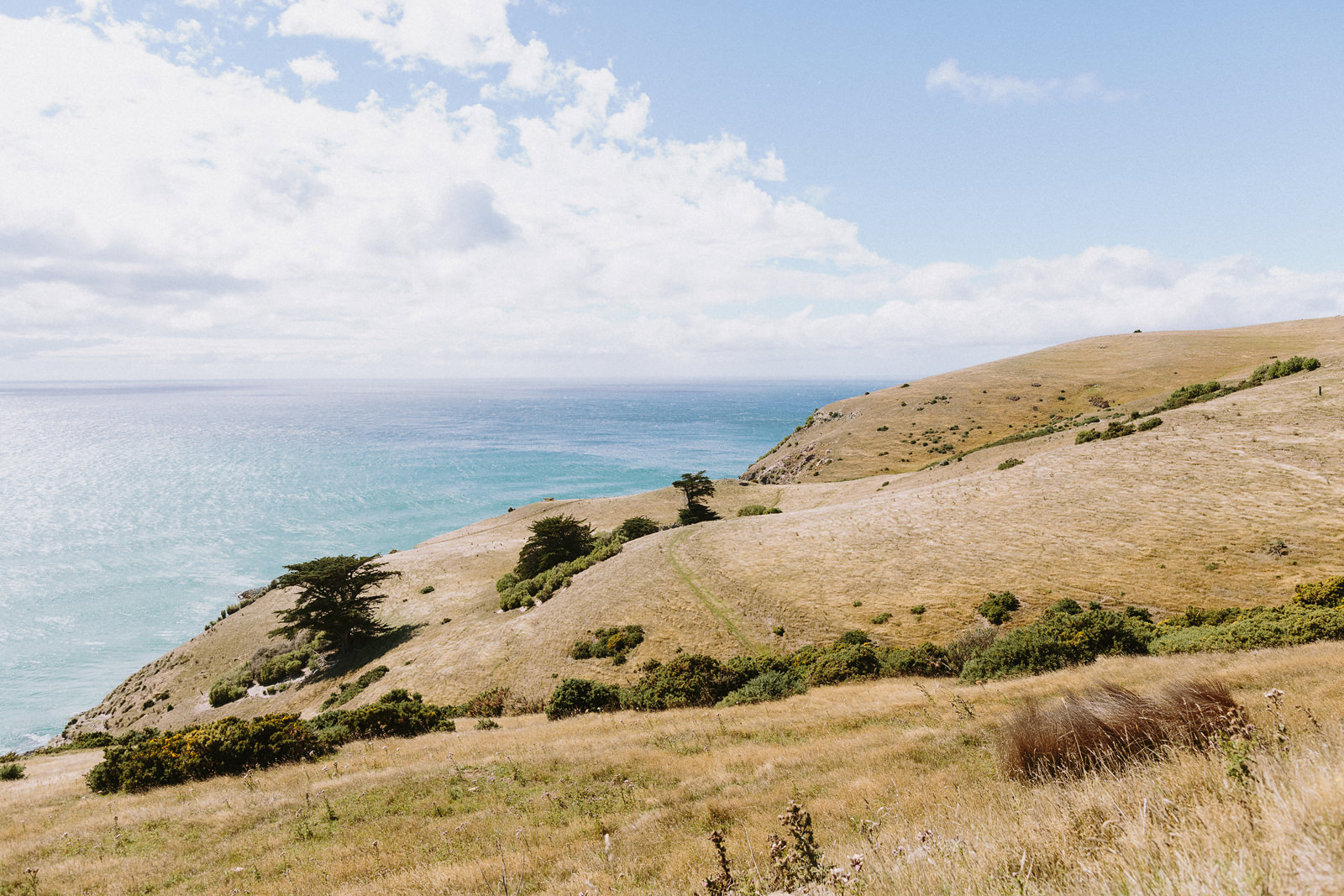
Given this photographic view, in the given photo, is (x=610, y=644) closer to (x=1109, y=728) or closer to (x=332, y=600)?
(x=1109, y=728)

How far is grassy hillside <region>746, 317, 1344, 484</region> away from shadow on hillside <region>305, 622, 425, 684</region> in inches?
2248

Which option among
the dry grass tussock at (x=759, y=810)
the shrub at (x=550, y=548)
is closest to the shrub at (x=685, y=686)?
the dry grass tussock at (x=759, y=810)

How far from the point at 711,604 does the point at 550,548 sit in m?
24.0

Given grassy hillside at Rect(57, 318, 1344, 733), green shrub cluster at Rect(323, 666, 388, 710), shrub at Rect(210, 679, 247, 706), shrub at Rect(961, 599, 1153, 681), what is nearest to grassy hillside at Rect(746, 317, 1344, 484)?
grassy hillside at Rect(57, 318, 1344, 733)

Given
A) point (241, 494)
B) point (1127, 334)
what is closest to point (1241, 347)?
point (1127, 334)

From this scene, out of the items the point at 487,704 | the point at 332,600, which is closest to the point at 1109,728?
the point at 487,704

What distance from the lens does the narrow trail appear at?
26094 millimetres

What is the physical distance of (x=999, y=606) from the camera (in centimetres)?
2330

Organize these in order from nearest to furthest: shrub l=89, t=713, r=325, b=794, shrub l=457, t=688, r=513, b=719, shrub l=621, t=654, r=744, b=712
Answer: shrub l=89, t=713, r=325, b=794 < shrub l=621, t=654, r=744, b=712 < shrub l=457, t=688, r=513, b=719

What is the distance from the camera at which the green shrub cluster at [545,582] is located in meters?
40.8

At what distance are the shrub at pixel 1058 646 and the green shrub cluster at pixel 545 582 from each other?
2963 cm

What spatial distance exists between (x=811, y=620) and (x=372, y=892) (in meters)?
22.1

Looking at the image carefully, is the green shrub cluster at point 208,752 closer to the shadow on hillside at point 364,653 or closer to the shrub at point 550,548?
the shadow on hillside at point 364,653

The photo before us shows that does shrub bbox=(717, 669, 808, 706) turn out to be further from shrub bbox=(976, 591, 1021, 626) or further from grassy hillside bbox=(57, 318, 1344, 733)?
shrub bbox=(976, 591, 1021, 626)
